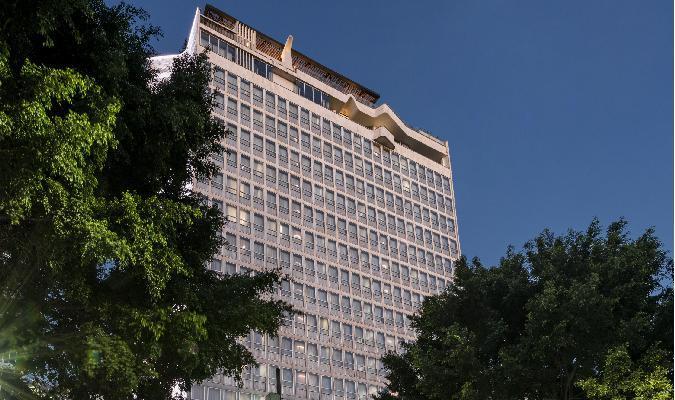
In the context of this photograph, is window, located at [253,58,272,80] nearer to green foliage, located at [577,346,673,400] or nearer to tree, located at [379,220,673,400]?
tree, located at [379,220,673,400]

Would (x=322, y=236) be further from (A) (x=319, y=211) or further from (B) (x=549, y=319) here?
(B) (x=549, y=319)

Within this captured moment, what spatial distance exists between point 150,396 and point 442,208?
71211 mm

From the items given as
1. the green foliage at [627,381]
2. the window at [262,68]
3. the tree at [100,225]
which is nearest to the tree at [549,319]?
the green foliage at [627,381]

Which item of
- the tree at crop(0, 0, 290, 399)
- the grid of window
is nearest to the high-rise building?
the grid of window

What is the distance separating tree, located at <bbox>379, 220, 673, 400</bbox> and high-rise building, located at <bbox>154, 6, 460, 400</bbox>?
Answer: 3621cm

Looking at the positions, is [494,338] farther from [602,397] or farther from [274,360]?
[274,360]

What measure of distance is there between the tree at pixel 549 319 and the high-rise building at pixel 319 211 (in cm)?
3621

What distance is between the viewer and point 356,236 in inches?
3027

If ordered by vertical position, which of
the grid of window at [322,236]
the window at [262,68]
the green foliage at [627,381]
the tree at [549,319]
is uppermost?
the window at [262,68]

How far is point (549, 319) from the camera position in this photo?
23109mm

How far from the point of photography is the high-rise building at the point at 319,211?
217 feet

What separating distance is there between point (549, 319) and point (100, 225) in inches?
593

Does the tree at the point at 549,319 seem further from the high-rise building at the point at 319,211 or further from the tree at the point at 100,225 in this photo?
the high-rise building at the point at 319,211

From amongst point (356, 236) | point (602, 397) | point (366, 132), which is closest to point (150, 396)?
point (602, 397)
